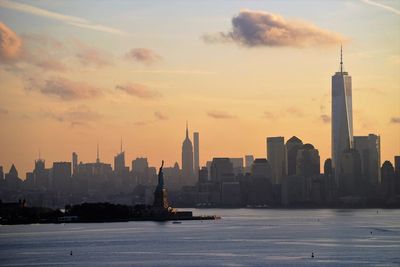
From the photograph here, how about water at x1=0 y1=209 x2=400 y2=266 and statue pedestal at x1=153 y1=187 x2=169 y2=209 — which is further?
statue pedestal at x1=153 y1=187 x2=169 y2=209

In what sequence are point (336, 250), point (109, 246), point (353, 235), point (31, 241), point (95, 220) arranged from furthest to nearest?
point (95, 220)
point (353, 235)
point (31, 241)
point (109, 246)
point (336, 250)

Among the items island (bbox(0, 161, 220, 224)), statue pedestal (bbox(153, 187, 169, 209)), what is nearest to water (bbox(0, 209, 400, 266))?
island (bbox(0, 161, 220, 224))

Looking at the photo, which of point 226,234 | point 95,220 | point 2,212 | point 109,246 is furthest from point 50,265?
point 2,212

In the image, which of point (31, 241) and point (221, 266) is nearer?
point (221, 266)

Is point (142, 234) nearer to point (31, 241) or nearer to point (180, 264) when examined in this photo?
point (31, 241)

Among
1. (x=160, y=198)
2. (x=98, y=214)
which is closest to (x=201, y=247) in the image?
(x=98, y=214)

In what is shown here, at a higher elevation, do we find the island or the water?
the island

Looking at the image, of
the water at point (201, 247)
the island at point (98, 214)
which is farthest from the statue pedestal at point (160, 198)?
the water at point (201, 247)

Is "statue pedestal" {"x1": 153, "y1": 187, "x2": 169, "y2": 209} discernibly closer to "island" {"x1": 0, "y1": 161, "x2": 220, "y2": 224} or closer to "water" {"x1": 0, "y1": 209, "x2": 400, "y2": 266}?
"island" {"x1": 0, "y1": 161, "x2": 220, "y2": 224}

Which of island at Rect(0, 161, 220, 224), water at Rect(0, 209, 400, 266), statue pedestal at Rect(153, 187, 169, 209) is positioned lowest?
water at Rect(0, 209, 400, 266)
